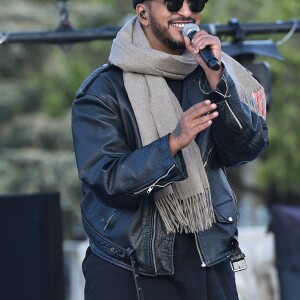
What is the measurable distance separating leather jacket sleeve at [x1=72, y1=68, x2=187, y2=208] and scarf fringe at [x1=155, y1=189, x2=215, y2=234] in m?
0.12

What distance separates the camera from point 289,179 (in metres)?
18.5

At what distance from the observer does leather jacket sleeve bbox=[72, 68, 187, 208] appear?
3678 mm

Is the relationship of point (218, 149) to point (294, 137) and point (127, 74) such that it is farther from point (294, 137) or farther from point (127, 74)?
point (294, 137)

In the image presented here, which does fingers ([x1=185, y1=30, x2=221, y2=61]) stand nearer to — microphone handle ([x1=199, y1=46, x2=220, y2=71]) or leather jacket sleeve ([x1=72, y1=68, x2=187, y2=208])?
microphone handle ([x1=199, y1=46, x2=220, y2=71])

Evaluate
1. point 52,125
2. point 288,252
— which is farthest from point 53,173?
point 288,252

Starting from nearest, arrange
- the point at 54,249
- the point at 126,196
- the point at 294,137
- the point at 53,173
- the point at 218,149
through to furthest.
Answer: the point at 126,196, the point at 218,149, the point at 54,249, the point at 294,137, the point at 53,173

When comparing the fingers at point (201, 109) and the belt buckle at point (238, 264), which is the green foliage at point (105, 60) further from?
the fingers at point (201, 109)

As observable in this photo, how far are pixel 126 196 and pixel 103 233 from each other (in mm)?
260

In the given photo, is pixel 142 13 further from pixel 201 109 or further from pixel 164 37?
pixel 201 109

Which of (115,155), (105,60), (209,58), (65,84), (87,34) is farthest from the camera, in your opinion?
(105,60)

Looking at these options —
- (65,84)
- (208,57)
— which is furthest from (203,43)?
(65,84)

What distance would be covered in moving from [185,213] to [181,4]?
77cm

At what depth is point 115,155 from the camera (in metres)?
3.77

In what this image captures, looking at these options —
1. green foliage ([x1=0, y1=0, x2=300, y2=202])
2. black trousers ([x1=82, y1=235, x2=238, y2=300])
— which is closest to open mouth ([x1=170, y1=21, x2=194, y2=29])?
black trousers ([x1=82, y1=235, x2=238, y2=300])
